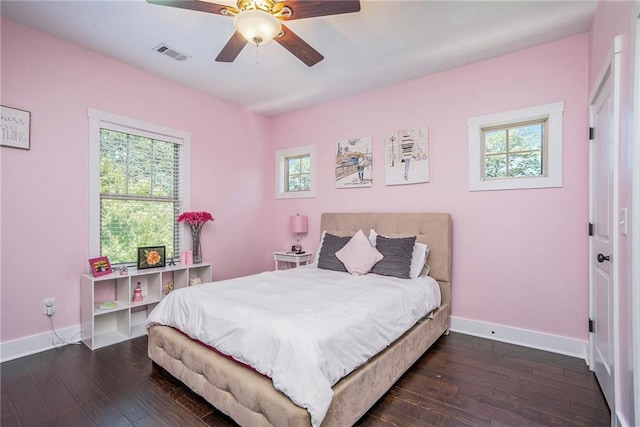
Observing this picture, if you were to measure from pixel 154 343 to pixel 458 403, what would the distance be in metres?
2.24

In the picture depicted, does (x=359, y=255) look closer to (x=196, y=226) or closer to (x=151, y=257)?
(x=196, y=226)

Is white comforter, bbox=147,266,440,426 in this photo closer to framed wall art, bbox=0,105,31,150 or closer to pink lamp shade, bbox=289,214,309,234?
pink lamp shade, bbox=289,214,309,234

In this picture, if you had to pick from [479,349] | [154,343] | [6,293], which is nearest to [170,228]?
[6,293]

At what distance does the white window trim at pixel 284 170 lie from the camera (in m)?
4.52

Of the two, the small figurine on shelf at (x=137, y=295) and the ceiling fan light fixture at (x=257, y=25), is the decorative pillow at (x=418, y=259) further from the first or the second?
the small figurine on shelf at (x=137, y=295)

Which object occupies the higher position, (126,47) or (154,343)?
(126,47)

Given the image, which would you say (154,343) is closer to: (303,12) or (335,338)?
(335,338)

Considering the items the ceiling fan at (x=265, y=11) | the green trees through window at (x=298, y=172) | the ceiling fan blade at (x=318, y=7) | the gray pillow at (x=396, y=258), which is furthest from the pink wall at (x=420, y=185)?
the ceiling fan blade at (x=318, y=7)

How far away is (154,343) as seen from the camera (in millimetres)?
2352

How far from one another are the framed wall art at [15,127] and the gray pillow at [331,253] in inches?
116

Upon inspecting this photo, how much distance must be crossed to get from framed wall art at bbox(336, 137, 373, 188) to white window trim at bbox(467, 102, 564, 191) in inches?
47.9

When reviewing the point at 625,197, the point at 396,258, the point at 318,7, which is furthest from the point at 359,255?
the point at 318,7

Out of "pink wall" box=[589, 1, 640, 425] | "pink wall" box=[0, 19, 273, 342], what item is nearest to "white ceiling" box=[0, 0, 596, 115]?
"pink wall" box=[0, 19, 273, 342]

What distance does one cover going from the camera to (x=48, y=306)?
9.14 feet
